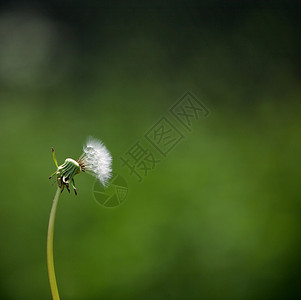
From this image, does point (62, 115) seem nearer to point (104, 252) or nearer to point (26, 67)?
point (26, 67)

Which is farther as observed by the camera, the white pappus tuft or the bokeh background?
the bokeh background

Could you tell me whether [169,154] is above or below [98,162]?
above

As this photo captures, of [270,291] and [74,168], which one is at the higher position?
[74,168]

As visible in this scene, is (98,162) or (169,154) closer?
(98,162)

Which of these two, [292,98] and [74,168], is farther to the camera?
[292,98]

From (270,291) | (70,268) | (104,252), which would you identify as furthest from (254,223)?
(70,268)

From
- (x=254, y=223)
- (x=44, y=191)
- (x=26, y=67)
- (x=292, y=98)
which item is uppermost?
(x=26, y=67)

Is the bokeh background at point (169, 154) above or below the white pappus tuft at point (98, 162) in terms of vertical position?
above

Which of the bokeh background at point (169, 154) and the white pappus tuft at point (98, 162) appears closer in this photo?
the white pappus tuft at point (98, 162)
